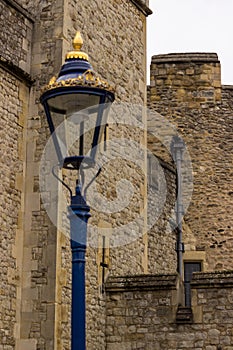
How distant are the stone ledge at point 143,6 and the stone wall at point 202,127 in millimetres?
4630

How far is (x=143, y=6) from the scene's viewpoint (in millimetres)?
15992

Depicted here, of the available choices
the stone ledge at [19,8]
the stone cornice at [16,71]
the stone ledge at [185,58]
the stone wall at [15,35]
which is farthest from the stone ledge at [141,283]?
the stone ledge at [185,58]

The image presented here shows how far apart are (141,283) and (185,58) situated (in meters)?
8.84

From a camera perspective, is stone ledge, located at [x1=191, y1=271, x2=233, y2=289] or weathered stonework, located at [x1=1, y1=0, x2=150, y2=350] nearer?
weathered stonework, located at [x1=1, y1=0, x2=150, y2=350]

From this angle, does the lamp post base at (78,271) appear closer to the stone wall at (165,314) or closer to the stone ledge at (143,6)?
the stone wall at (165,314)

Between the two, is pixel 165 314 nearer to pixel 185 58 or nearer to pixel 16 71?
pixel 16 71

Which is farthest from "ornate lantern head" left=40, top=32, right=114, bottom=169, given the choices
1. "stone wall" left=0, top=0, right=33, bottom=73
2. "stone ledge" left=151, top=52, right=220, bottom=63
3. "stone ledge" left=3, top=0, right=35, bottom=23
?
"stone ledge" left=151, top=52, right=220, bottom=63

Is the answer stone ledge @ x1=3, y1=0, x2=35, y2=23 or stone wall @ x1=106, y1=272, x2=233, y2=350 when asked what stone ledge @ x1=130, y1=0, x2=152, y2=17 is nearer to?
stone ledge @ x1=3, y1=0, x2=35, y2=23

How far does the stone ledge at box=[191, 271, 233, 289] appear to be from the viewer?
12797 millimetres

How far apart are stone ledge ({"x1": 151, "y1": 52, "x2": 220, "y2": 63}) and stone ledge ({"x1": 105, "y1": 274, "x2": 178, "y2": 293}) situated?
27.8ft

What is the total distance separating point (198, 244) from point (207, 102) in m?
3.38

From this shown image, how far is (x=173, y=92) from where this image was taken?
20.8 meters

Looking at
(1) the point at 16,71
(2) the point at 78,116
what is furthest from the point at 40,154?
(2) the point at 78,116

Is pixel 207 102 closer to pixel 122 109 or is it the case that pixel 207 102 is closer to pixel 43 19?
pixel 122 109
